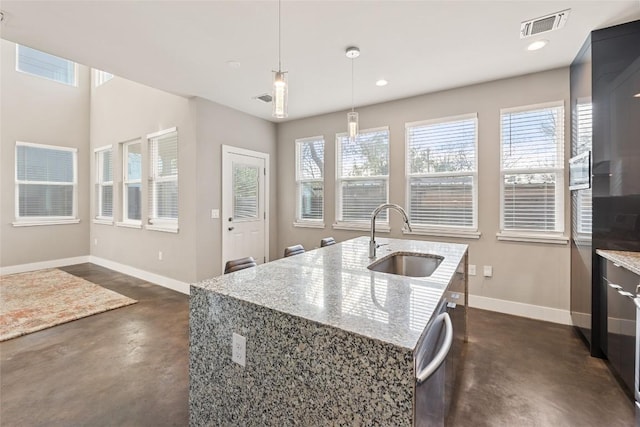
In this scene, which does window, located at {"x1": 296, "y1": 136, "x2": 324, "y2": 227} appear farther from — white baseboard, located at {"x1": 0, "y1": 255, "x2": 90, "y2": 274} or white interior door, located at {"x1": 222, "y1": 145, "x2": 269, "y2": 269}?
white baseboard, located at {"x1": 0, "y1": 255, "x2": 90, "y2": 274}

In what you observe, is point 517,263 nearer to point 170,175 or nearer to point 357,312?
point 357,312

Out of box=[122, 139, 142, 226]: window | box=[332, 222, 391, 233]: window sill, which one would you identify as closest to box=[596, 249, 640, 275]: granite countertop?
box=[332, 222, 391, 233]: window sill

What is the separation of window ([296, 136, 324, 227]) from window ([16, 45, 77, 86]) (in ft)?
15.6

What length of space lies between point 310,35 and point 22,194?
614cm

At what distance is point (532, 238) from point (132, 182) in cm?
605

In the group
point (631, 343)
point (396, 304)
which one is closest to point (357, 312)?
point (396, 304)

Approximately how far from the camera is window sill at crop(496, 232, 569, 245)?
3.14m

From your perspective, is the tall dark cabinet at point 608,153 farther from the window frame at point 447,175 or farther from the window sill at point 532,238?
the window frame at point 447,175

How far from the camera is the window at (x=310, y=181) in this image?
4.89 meters

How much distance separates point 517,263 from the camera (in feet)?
11.1

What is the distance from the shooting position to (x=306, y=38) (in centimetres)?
256

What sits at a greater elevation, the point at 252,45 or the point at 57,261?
the point at 252,45

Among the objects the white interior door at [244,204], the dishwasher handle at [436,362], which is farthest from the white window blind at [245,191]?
the dishwasher handle at [436,362]

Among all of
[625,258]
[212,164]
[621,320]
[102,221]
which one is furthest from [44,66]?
[621,320]
